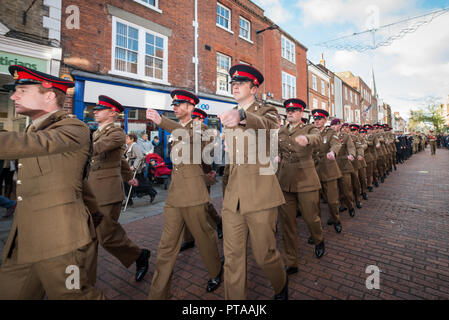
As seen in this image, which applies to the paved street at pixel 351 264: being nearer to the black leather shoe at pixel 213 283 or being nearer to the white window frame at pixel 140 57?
the black leather shoe at pixel 213 283

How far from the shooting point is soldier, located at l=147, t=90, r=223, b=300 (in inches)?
96.6

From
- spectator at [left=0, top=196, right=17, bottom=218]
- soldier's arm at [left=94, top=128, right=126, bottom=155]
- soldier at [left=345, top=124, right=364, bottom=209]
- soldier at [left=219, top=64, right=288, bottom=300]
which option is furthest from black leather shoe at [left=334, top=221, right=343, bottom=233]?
spectator at [left=0, top=196, right=17, bottom=218]

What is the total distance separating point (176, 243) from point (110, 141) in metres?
1.46

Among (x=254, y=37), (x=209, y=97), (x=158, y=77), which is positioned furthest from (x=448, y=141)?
(x=158, y=77)

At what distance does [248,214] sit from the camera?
224cm

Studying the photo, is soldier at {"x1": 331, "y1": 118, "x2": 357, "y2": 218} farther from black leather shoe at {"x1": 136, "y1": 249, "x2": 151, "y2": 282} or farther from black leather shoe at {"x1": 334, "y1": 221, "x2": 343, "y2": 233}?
black leather shoe at {"x1": 136, "y1": 249, "x2": 151, "y2": 282}

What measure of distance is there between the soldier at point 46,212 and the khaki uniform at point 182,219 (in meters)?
0.74

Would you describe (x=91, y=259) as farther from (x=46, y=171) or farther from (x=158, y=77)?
(x=158, y=77)

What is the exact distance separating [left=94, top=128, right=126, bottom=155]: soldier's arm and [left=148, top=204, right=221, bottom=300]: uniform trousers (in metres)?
1.02

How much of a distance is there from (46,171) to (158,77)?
1049cm

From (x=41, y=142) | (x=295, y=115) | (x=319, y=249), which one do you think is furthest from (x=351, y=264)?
(x=41, y=142)

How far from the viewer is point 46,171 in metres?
1.67

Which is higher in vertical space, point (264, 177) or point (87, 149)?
point (87, 149)

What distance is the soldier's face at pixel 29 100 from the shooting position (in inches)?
70.2
